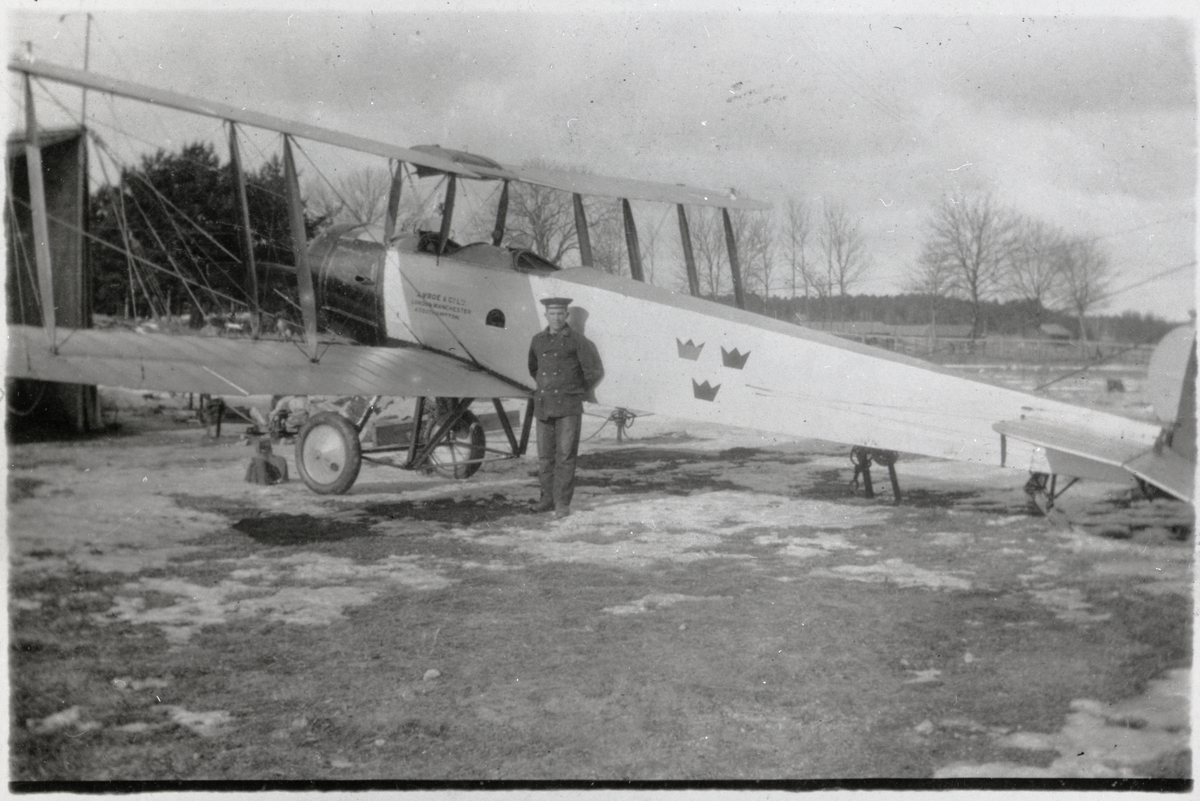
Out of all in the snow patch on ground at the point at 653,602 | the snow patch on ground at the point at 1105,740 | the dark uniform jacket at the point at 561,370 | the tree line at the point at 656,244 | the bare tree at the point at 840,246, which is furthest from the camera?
the bare tree at the point at 840,246

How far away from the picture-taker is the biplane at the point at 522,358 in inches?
198

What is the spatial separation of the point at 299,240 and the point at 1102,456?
534 centimetres

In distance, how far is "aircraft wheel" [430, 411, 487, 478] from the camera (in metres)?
8.23

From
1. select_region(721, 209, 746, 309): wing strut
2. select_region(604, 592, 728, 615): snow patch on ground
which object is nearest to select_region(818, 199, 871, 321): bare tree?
select_region(721, 209, 746, 309): wing strut

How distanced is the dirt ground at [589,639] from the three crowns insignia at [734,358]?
116cm

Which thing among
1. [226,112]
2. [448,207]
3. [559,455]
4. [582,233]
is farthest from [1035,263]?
[226,112]

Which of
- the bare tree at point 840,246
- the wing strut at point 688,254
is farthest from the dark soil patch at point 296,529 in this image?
the bare tree at point 840,246

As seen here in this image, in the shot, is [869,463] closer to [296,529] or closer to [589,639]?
[589,639]

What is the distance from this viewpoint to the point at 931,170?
729cm

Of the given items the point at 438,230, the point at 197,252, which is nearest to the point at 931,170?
the point at 438,230

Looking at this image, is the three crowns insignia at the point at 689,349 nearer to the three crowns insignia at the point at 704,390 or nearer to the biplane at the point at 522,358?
the biplane at the point at 522,358

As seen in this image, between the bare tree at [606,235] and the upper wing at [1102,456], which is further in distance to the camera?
the bare tree at [606,235]

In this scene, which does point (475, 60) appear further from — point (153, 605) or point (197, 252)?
point (197, 252)

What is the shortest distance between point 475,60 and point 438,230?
1993 millimetres
